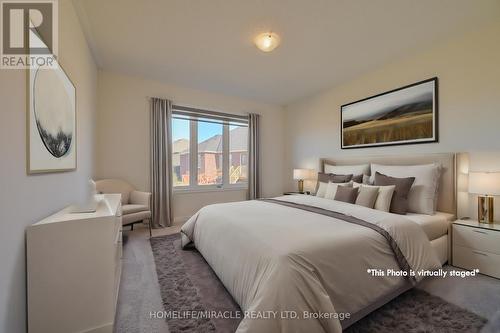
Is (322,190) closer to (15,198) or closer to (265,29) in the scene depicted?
(265,29)

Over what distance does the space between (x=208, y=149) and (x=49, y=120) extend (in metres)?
3.03

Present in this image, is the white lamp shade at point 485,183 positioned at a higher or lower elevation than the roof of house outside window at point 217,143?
lower

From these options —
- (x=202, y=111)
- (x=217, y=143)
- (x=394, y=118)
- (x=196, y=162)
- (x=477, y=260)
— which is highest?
(x=202, y=111)

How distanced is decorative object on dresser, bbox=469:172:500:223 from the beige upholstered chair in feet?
12.8

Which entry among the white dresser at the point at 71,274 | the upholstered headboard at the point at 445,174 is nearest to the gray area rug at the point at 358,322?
the white dresser at the point at 71,274

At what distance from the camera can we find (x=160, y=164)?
3682 mm

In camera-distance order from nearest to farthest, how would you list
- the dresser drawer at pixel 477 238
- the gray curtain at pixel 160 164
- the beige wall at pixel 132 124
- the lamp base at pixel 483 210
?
the dresser drawer at pixel 477 238 → the lamp base at pixel 483 210 → the beige wall at pixel 132 124 → the gray curtain at pixel 160 164

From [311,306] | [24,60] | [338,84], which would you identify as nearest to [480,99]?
[338,84]

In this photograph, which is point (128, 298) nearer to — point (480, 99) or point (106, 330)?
point (106, 330)

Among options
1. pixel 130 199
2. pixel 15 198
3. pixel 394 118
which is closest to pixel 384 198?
pixel 394 118

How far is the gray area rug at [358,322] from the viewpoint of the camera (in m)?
1.38

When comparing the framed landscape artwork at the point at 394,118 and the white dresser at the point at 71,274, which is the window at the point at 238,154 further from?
the white dresser at the point at 71,274

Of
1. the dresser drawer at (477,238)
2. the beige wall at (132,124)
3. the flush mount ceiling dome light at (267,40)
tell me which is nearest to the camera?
the dresser drawer at (477,238)

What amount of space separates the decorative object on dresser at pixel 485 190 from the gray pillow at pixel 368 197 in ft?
2.79
